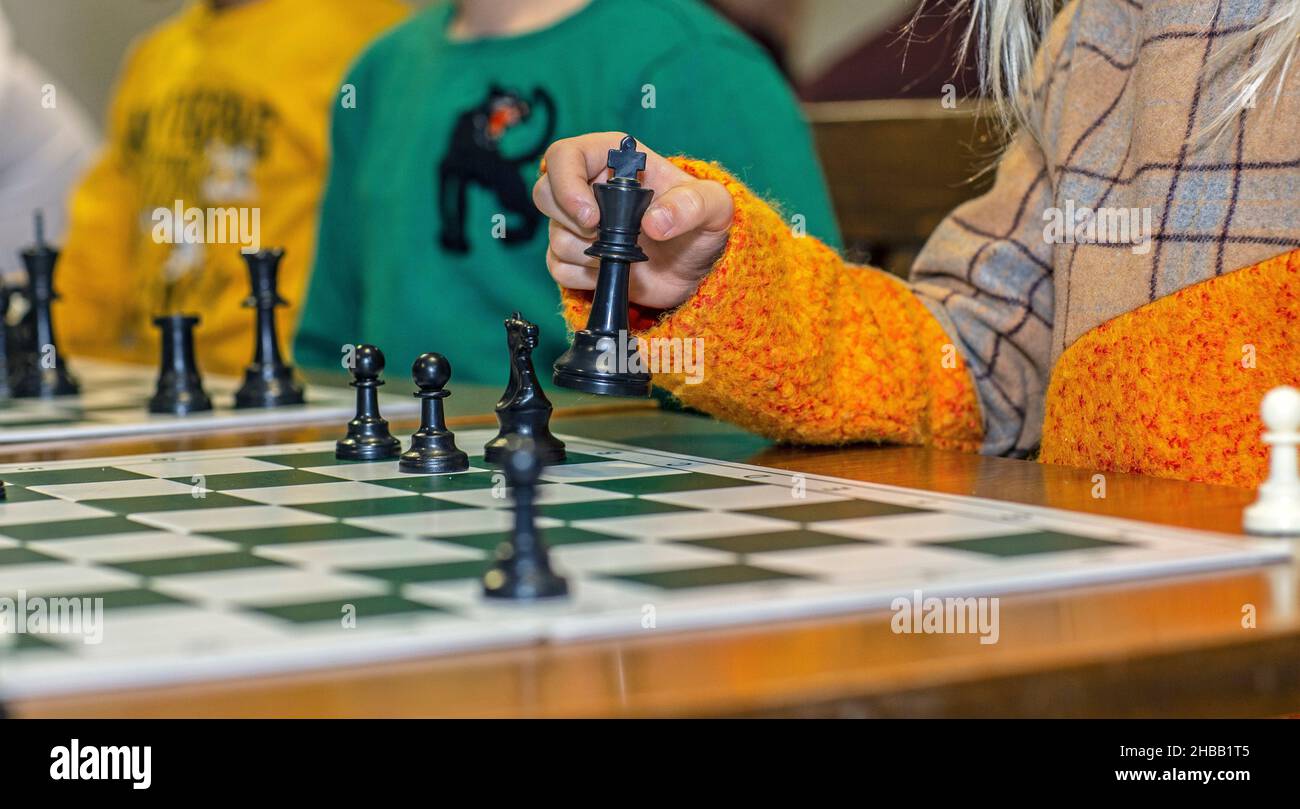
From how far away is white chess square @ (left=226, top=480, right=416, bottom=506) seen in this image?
100 centimetres

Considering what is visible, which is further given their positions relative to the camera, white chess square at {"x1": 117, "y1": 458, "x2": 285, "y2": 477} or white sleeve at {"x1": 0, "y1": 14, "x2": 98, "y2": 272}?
white sleeve at {"x1": 0, "y1": 14, "x2": 98, "y2": 272}

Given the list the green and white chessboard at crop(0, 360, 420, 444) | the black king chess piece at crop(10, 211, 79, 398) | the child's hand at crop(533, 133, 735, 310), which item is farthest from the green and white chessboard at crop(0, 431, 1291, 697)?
the black king chess piece at crop(10, 211, 79, 398)

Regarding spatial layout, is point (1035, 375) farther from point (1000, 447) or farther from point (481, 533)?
point (481, 533)

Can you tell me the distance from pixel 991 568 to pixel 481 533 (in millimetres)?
268

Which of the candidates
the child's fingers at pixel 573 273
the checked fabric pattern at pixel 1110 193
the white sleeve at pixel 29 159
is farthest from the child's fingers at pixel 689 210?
the white sleeve at pixel 29 159

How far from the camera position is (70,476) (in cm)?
113

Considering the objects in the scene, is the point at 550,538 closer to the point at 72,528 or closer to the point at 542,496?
the point at 542,496

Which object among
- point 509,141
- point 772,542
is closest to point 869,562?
point 772,542

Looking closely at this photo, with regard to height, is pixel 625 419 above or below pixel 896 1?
below

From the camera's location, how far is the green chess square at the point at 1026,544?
812 millimetres

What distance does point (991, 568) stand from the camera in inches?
30.4

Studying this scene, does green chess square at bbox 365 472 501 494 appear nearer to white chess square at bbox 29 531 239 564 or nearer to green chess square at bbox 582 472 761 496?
green chess square at bbox 582 472 761 496

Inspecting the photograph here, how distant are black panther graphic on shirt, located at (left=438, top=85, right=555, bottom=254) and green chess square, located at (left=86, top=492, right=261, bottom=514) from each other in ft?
3.48
